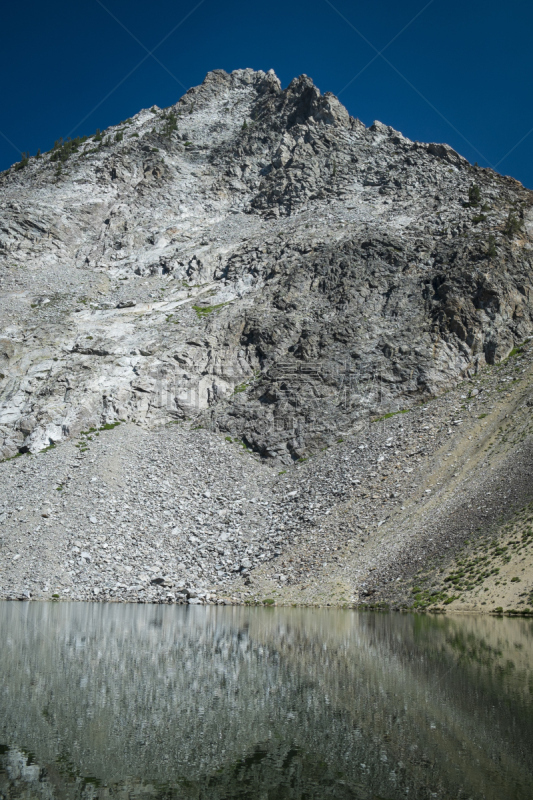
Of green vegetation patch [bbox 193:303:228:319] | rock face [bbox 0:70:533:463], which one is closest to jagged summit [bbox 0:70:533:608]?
rock face [bbox 0:70:533:463]

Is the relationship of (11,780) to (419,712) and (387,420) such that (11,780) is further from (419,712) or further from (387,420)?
(387,420)

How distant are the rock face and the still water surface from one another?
4106cm

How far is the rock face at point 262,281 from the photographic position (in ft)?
210

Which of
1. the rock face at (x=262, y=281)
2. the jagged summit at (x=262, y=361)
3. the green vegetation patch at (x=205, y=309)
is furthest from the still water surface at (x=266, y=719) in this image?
the green vegetation patch at (x=205, y=309)

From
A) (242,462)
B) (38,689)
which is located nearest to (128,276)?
(242,462)

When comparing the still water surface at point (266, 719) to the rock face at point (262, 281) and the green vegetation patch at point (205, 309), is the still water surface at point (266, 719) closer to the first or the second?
the rock face at point (262, 281)

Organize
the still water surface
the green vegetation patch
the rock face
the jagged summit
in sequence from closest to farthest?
the still water surface
the jagged summit
the rock face
the green vegetation patch

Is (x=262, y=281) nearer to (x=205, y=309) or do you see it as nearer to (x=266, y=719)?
(x=205, y=309)

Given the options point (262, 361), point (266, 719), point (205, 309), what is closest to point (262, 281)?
point (205, 309)

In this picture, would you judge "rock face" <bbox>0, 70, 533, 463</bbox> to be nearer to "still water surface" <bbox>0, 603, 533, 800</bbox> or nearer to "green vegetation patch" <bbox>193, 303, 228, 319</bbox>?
"green vegetation patch" <bbox>193, 303, 228, 319</bbox>

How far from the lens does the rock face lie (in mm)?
63969

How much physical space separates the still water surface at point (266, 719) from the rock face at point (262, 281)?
41.1 meters

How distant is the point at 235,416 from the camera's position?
64.4 meters

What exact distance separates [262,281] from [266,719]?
69062mm
